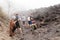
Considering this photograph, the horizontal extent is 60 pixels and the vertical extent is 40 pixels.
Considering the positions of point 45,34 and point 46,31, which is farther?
point 46,31

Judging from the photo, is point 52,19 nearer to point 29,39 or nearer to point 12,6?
point 29,39

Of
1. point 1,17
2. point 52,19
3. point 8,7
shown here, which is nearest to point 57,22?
point 52,19

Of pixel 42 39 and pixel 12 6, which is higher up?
pixel 42 39

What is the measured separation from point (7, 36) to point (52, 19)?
386 centimetres

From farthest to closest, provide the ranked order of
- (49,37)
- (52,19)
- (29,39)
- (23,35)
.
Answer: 1. (23,35)
2. (52,19)
3. (29,39)
4. (49,37)

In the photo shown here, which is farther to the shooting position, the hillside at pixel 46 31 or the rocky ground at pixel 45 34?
the hillside at pixel 46 31

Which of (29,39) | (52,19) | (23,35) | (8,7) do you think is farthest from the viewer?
(8,7)

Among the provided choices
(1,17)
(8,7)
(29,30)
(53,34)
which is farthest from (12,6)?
(53,34)

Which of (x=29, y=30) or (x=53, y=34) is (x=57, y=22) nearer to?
(x=53, y=34)

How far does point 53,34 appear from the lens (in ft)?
49.6

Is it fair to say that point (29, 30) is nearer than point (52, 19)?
No

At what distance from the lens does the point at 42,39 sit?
609 inches

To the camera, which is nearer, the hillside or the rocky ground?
the rocky ground

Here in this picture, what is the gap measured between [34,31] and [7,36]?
2316 millimetres
